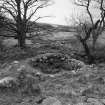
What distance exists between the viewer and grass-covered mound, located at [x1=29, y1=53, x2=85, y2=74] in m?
12.6

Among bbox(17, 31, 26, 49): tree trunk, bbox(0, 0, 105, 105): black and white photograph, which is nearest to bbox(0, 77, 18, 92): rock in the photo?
bbox(0, 0, 105, 105): black and white photograph

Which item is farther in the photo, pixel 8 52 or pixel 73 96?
pixel 8 52

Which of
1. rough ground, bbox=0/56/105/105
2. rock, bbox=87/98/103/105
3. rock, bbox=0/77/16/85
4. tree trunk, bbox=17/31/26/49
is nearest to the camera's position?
rock, bbox=87/98/103/105

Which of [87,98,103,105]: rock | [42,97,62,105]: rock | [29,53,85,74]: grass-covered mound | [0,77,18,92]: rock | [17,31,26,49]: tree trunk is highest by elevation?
[17,31,26,49]: tree trunk

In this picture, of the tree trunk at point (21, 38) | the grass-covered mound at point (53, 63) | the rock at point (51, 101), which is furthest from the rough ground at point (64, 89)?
the tree trunk at point (21, 38)

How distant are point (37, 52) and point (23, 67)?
153 inches

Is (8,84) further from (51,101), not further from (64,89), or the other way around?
(64,89)

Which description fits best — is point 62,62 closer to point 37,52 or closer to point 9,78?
point 37,52

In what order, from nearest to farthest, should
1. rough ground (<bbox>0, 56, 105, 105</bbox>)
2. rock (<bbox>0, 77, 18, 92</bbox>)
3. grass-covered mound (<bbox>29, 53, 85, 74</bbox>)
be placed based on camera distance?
1. rough ground (<bbox>0, 56, 105, 105</bbox>)
2. rock (<bbox>0, 77, 18, 92</bbox>)
3. grass-covered mound (<bbox>29, 53, 85, 74</bbox>)

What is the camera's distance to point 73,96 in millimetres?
8531

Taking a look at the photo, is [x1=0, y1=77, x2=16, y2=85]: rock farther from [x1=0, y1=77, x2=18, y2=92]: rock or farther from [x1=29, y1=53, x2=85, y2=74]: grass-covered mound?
[x1=29, y1=53, x2=85, y2=74]: grass-covered mound

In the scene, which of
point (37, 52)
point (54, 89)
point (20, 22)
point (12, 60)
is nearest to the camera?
point (54, 89)

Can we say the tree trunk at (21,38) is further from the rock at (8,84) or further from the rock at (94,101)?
the rock at (94,101)

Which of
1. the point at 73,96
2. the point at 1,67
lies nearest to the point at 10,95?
the point at 73,96
